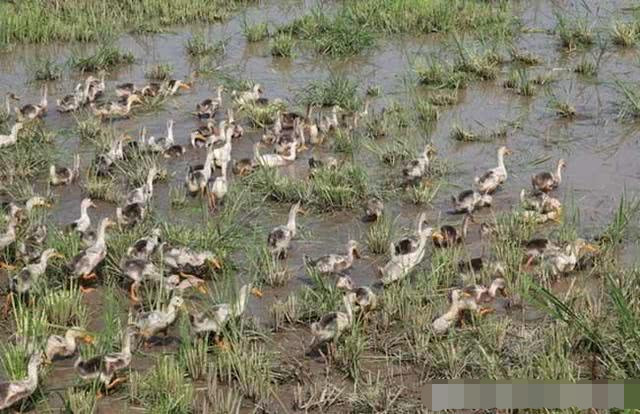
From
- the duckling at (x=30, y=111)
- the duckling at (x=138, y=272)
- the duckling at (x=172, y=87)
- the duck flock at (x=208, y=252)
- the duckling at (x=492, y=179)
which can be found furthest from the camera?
the duckling at (x=172, y=87)

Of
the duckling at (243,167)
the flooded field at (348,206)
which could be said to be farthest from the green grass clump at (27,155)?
the duckling at (243,167)

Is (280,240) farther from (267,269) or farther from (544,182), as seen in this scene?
(544,182)

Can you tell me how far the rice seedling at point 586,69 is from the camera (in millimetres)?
12406

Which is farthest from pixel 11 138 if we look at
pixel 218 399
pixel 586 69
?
pixel 586 69

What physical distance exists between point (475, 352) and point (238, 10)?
10.7m

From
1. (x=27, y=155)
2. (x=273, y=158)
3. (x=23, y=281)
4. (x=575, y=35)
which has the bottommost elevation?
(x=575, y=35)

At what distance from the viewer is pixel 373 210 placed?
338 inches

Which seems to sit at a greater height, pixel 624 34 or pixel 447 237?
pixel 447 237

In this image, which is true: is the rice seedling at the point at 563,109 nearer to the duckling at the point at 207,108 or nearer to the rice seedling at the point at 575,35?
the rice seedling at the point at 575,35

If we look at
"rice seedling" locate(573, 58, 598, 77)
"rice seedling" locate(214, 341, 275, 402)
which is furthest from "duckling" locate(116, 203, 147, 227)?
"rice seedling" locate(573, 58, 598, 77)

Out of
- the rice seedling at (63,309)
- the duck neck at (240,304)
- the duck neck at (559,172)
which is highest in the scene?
the duck neck at (240,304)

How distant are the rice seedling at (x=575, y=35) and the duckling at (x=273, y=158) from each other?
4.92 meters

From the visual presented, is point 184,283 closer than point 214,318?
No

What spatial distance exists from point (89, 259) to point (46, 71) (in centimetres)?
603
